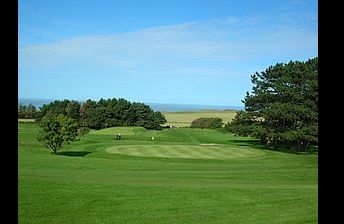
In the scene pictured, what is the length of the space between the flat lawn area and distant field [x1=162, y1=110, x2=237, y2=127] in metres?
0.43

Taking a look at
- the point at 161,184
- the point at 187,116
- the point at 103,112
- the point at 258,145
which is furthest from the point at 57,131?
the point at 258,145

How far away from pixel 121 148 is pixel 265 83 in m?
4.09

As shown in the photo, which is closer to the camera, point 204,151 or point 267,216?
point 267,216

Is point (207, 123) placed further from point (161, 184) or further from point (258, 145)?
point (161, 184)

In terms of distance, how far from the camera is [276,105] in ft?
27.8

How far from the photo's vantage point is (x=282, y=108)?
807 centimetres

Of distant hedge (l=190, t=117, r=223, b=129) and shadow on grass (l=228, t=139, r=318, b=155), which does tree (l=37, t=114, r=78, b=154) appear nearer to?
distant hedge (l=190, t=117, r=223, b=129)

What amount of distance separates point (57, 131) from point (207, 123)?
3930mm

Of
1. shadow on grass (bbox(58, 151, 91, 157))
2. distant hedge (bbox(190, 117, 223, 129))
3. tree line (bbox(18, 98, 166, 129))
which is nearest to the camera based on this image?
tree line (bbox(18, 98, 166, 129))

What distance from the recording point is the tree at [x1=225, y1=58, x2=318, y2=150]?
7.24m

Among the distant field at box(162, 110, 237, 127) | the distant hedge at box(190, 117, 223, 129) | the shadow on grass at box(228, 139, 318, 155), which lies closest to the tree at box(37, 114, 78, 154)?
the distant field at box(162, 110, 237, 127)

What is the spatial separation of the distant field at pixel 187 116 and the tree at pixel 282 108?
298mm

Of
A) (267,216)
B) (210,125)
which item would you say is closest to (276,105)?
(210,125)
